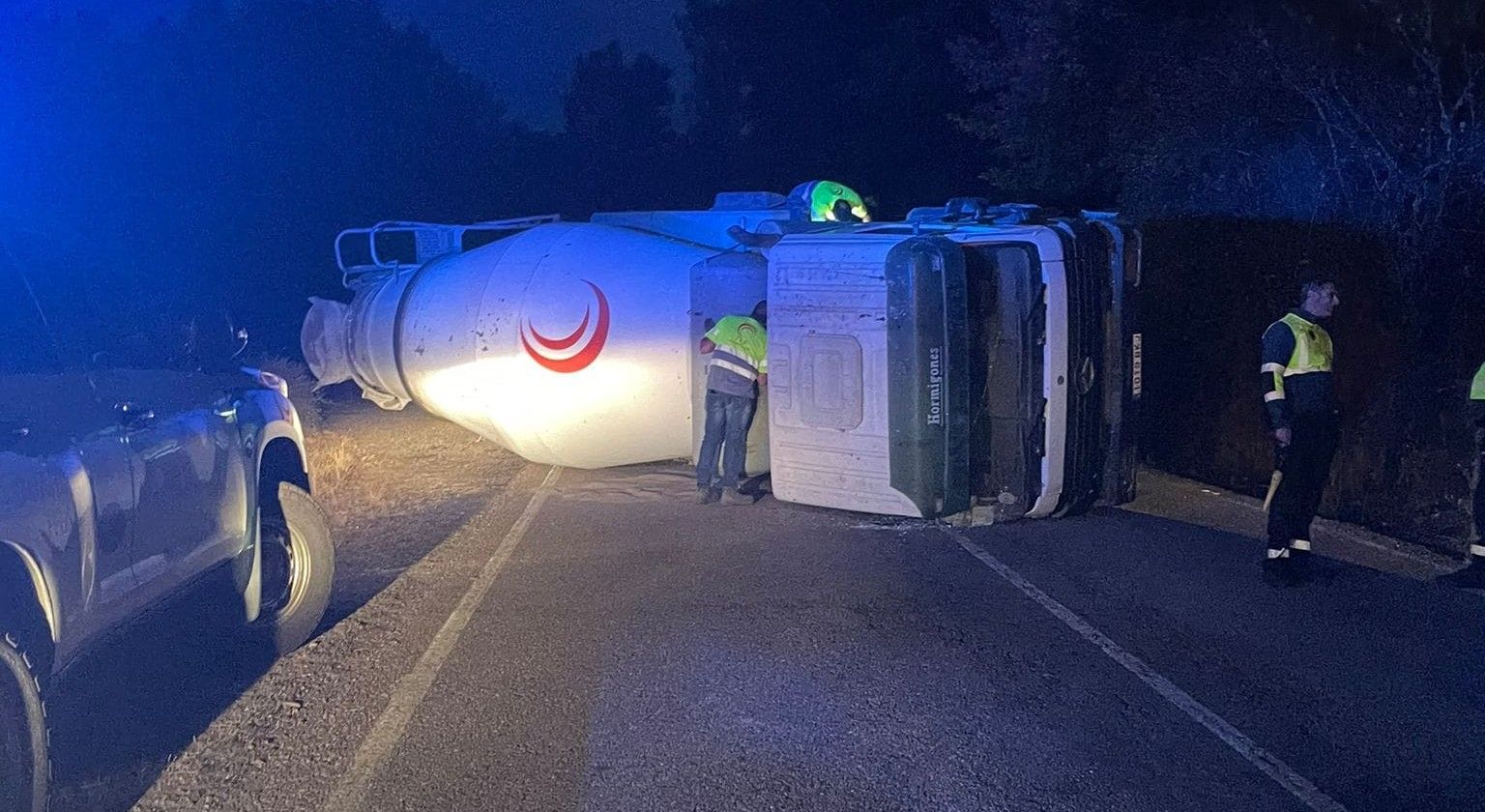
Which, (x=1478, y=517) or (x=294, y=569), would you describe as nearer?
(x=294, y=569)

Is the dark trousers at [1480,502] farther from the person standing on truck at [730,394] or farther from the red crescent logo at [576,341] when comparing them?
the red crescent logo at [576,341]

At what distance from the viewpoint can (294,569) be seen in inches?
247

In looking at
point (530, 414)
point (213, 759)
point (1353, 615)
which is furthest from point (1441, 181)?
point (213, 759)

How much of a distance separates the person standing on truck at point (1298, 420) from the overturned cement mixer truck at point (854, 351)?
4.60 ft

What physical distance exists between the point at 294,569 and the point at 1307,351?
5467mm

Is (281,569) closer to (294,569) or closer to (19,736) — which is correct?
(294,569)

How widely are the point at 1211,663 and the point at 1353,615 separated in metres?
1.20

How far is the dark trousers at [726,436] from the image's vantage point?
362 inches

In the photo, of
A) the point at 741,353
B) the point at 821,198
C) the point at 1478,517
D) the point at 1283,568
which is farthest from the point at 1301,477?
the point at 821,198

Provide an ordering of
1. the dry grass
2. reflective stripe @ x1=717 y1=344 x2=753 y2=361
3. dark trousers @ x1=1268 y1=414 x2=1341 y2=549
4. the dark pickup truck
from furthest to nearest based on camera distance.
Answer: the dry grass → reflective stripe @ x1=717 y1=344 x2=753 y2=361 → dark trousers @ x1=1268 y1=414 x2=1341 y2=549 → the dark pickup truck

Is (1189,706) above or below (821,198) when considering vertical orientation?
below

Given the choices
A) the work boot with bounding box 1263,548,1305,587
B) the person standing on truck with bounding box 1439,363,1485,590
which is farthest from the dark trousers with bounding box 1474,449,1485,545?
the work boot with bounding box 1263,548,1305,587

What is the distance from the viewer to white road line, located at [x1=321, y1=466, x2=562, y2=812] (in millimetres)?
4457

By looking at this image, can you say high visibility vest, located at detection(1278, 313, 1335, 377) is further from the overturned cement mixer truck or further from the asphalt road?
the overturned cement mixer truck
